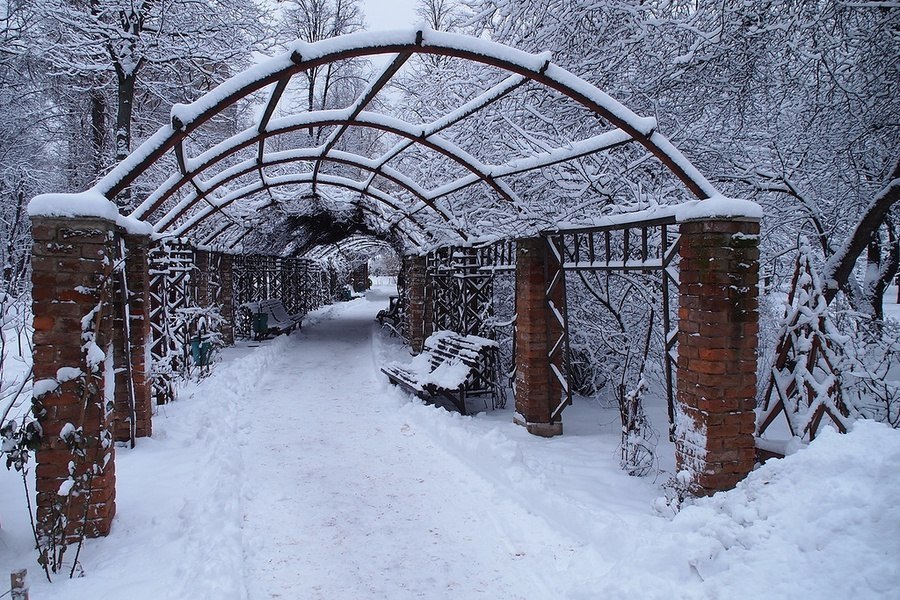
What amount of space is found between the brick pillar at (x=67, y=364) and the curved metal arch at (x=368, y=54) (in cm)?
52

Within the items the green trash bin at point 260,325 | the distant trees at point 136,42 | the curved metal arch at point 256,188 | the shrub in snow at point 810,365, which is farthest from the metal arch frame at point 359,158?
the green trash bin at point 260,325

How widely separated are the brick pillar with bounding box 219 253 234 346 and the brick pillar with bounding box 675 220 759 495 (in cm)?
1303

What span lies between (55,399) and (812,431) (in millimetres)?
5520

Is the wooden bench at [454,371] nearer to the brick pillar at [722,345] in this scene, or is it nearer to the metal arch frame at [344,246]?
the brick pillar at [722,345]

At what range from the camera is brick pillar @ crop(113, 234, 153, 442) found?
19.6ft

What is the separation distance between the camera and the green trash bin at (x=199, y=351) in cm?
1030

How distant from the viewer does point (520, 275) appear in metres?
7.10

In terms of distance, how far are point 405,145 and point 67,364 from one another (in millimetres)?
4673

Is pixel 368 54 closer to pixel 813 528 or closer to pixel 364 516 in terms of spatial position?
pixel 364 516

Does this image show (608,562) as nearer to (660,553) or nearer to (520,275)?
(660,553)

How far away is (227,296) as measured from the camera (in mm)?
14914

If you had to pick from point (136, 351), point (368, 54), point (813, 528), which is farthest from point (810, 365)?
point (136, 351)

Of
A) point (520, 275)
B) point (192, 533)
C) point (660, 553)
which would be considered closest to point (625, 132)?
point (520, 275)

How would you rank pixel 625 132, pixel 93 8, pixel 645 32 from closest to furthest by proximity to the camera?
1. pixel 625 132
2. pixel 645 32
3. pixel 93 8
